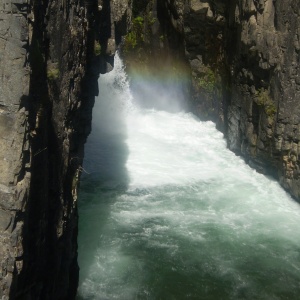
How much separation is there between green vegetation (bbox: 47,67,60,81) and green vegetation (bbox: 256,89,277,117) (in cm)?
1122

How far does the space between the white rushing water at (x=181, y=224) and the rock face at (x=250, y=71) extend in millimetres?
1352

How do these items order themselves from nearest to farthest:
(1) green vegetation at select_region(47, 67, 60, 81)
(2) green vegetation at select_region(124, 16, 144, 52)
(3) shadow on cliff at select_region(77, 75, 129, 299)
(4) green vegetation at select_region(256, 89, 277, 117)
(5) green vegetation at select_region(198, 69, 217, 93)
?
(1) green vegetation at select_region(47, 67, 60, 81) → (3) shadow on cliff at select_region(77, 75, 129, 299) → (4) green vegetation at select_region(256, 89, 277, 117) → (5) green vegetation at select_region(198, 69, 217, 93) → (2) green vegetation at select_region(124, 16, 144, 52)

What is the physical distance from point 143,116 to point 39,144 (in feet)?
65.1

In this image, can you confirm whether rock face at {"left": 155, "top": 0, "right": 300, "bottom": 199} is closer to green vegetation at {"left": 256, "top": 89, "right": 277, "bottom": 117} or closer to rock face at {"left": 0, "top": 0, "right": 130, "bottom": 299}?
green vegetation at {"left": 256, "top": 89, "right": 277, "bottom": 117}

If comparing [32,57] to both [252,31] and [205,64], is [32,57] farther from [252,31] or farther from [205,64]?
[205,64]

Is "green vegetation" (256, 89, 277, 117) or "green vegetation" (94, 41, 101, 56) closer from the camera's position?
"green vegetation" (94, 41, 101, 56)

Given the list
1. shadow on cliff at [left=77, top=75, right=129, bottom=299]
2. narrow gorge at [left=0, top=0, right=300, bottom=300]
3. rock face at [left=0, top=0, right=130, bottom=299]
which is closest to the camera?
rock face at [left=0, top=0, right=130, bottom=299]

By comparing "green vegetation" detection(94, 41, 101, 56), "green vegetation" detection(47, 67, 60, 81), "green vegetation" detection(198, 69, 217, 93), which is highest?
"green vegetation" detection(94, 41, 101, 56)

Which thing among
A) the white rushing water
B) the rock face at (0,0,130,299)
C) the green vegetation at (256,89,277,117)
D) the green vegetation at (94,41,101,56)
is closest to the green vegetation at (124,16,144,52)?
the white rushing water

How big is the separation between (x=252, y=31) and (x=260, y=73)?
1731mm

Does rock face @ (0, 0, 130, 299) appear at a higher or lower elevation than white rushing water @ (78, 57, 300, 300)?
higher

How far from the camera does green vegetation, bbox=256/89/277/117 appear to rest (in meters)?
18.6

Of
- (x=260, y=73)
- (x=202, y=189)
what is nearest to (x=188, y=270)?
(x=202, y=189)

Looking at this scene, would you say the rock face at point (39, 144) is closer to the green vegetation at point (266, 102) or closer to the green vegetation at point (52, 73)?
the green vegetation at point (52, 73)
